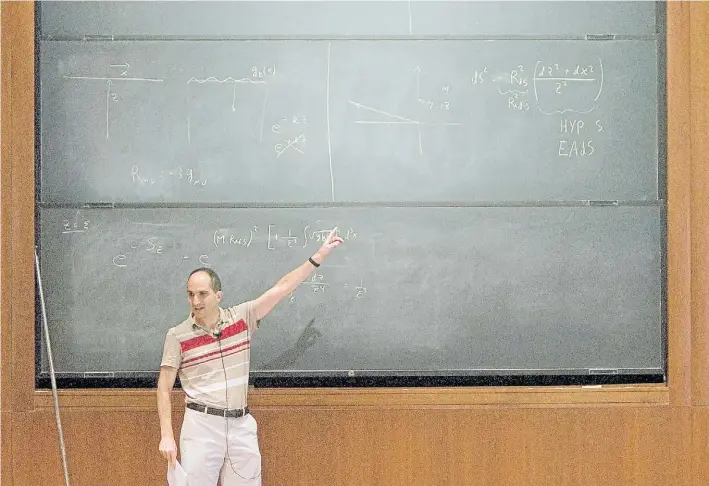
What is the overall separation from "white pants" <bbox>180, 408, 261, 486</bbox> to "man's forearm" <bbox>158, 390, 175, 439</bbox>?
0.10 metres

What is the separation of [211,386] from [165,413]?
0.21 m

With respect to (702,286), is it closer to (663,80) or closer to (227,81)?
(663,80)

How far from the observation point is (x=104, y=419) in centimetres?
385

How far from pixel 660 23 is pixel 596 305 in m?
1.27

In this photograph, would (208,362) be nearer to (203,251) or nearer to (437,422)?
(203,251)

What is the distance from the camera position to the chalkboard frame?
12.8 ft

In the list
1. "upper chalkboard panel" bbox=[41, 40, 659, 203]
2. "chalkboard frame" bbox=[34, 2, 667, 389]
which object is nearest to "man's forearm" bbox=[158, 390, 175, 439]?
"chalkboard frame" bbox=[34, 2, 667, 389]

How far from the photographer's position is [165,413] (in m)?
3.45

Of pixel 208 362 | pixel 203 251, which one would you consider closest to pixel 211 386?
pixel 208 362

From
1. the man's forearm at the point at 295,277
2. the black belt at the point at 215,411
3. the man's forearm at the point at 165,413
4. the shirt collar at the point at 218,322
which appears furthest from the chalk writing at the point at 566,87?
the man's forearm at the point at 165,413

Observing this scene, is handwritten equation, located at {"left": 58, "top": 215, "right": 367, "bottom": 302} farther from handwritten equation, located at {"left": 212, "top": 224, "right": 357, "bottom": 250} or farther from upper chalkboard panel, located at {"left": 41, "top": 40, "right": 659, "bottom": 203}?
upper chalkboard panel, located at {"left": 41, "top": 40, "right": 659, "bottom": 203}

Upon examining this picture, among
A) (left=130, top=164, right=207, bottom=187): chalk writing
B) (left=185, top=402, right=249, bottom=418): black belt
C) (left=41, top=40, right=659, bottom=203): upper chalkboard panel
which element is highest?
(left=41, top=40, right=659, bottom=203): upper chalkboard panel

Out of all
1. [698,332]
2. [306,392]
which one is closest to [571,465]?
[698,332]

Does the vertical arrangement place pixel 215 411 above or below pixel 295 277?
below
